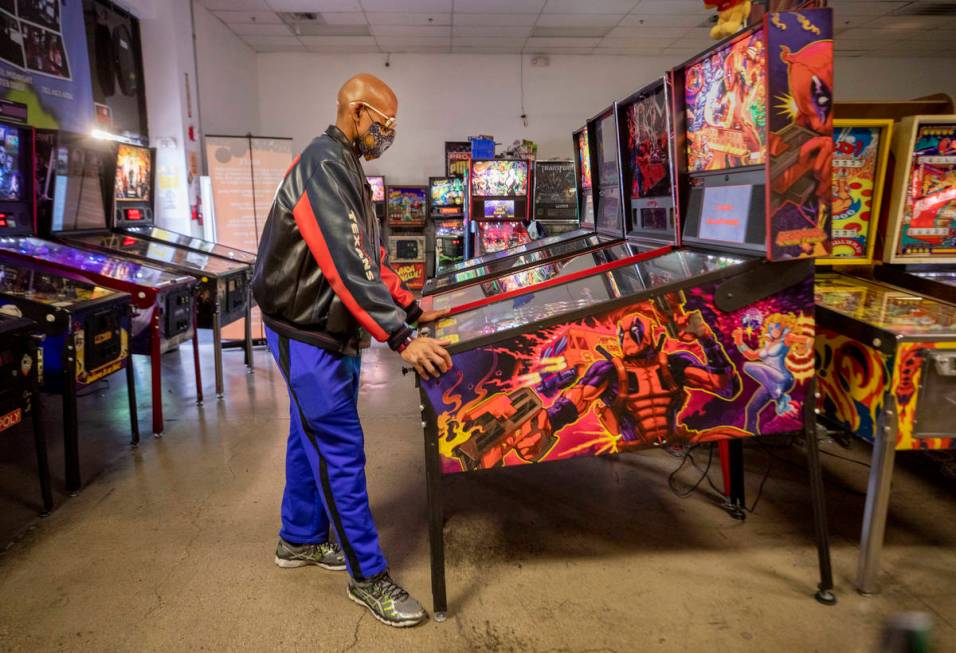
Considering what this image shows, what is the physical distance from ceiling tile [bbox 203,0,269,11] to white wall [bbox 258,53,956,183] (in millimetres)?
2034

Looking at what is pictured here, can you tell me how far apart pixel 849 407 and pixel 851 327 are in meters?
0.25

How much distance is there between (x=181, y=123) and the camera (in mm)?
5805

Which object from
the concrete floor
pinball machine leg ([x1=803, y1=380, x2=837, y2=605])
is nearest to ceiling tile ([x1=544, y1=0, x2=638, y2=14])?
the concrete floor

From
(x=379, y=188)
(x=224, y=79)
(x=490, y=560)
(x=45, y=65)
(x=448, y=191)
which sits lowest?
(x=490, y=560)

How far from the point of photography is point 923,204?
91.5 inches

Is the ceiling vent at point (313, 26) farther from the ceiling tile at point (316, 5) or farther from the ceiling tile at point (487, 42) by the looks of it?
the ceiling tile at point (487, 42)

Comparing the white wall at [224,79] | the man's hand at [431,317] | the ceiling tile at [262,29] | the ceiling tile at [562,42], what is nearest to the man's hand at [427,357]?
the man's hand at [431,317]

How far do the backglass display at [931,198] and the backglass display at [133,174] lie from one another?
442cm

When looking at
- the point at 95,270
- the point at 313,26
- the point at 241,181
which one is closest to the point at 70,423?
the point at 95,270

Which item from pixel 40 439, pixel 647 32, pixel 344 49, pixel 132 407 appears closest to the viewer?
pixel 40 439

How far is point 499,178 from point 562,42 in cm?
366

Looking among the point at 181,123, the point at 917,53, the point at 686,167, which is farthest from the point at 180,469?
the point at 917,53

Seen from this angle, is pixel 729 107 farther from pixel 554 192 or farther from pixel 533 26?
pixel 533 26

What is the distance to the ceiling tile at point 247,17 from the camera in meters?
6.88
